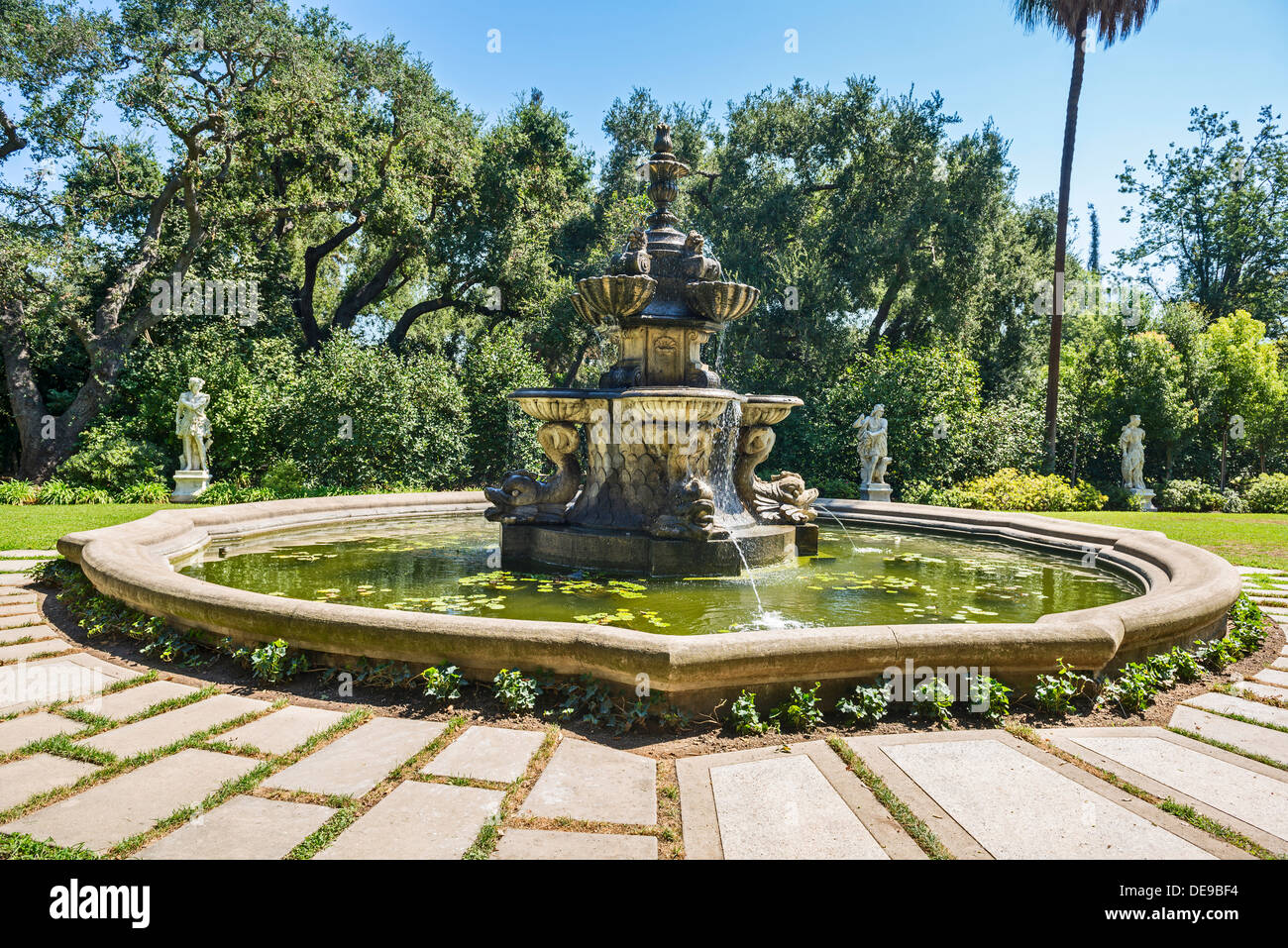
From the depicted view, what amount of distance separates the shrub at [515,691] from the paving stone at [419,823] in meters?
0.75

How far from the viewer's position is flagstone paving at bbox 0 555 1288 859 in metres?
2.13

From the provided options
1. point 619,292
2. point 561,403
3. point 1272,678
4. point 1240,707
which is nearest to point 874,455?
point 619,292

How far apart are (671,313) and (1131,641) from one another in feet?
15.7

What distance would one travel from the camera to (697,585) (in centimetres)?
590

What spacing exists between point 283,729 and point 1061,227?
19.8m

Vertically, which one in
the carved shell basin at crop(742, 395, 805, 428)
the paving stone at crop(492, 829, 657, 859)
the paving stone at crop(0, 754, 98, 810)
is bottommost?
the paving stone at crop(0, 754, 98, 810)

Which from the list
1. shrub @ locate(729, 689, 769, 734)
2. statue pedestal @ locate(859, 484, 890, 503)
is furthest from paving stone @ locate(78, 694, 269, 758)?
statue pedestal @ locate(859, 484, 890, 503)

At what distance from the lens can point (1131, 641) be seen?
12.2ft

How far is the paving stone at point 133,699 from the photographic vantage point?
124 inches

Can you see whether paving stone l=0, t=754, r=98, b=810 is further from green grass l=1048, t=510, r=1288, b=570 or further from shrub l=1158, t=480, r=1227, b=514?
shrub l=1158, t=480, r=1227, b=514

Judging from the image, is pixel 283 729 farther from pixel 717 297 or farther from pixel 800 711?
pixel 717 297

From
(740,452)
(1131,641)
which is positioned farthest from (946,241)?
(1131,641)

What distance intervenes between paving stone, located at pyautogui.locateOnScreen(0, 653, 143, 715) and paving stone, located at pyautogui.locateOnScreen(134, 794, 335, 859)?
1.65 m

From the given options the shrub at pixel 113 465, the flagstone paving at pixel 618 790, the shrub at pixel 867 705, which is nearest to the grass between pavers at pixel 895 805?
the flagstone paving at pixel 618 790
